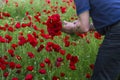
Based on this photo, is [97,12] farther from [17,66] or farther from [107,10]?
[17,66]

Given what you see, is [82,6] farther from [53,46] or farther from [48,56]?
[48,56]

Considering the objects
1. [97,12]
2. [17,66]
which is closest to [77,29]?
[97,12]

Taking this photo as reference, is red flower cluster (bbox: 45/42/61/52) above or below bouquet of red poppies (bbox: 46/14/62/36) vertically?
below

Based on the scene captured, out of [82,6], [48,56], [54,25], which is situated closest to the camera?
[82,6]


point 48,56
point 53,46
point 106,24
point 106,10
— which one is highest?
point 106,10

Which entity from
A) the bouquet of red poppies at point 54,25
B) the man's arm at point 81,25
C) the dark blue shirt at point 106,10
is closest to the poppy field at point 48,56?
the bouquet of red poppies at point 54,25

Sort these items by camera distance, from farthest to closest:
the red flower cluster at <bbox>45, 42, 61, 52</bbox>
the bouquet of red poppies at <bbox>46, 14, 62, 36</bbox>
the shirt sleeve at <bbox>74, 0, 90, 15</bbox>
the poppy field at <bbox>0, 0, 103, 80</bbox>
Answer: the red flower cluster at <bbox>45, 42, 61, 52</bbox>, the poppy field at <bbox>0, 0, 103, 80</bbox>, the bouquet of red poppies at <bbox>46, 14, 62, 36</bbox>, the shirt sleeve at <bbox>74, 0, 90, 15</bbox>

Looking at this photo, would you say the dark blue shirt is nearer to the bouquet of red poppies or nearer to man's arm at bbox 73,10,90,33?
man's arm at bbox 73,10,90,33

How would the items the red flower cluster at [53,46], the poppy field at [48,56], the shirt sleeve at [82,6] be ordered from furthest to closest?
the red flower cluster at [53,46]
the poppy field at [48,56]
the shirt sleeve at [82,6]

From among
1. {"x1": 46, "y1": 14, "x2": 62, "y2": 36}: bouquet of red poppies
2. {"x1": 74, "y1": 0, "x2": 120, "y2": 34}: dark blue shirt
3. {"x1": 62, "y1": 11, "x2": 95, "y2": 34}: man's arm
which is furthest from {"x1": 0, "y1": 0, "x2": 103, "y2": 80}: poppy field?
{"x1": 74, "y1": 0, "x2": 120, "y2": 34}: dark blue shirt

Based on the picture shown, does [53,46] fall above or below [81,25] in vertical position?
below

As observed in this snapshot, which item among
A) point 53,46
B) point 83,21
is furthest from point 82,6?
point 53,46

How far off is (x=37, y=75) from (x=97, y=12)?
90cm

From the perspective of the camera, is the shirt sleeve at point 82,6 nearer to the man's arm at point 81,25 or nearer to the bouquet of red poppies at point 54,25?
the man's arm at point 81,25
